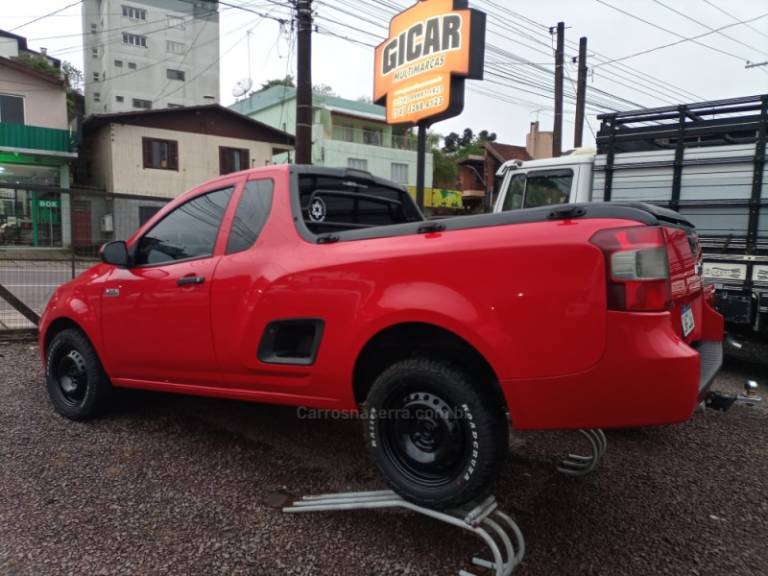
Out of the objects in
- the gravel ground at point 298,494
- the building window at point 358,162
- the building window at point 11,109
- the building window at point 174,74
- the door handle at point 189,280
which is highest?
the building window at point 174,74

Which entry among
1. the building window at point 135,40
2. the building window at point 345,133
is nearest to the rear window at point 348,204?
the building window at point 345,133

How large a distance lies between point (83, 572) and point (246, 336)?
1285mm

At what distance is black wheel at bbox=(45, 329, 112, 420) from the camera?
3973 mm

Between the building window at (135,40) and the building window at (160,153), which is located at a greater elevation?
the building window at (135,40)

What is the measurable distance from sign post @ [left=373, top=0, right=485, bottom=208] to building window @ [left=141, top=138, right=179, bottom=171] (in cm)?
1635

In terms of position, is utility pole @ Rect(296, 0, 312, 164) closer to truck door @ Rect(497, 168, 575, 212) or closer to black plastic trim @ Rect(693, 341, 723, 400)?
truck door @ Rect(497, 168, 575, 212)

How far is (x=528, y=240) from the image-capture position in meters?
2.13

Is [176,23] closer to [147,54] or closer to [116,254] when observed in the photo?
[147,54]

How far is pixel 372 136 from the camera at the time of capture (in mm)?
31891

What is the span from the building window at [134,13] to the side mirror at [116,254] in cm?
4728

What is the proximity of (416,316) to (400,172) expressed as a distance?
30167mm

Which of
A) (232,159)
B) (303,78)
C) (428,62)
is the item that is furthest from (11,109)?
(428,62)

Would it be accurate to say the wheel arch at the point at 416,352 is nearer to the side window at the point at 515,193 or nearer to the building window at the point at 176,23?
the side window at the point at 515,193

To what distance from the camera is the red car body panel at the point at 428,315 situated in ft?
6.61
